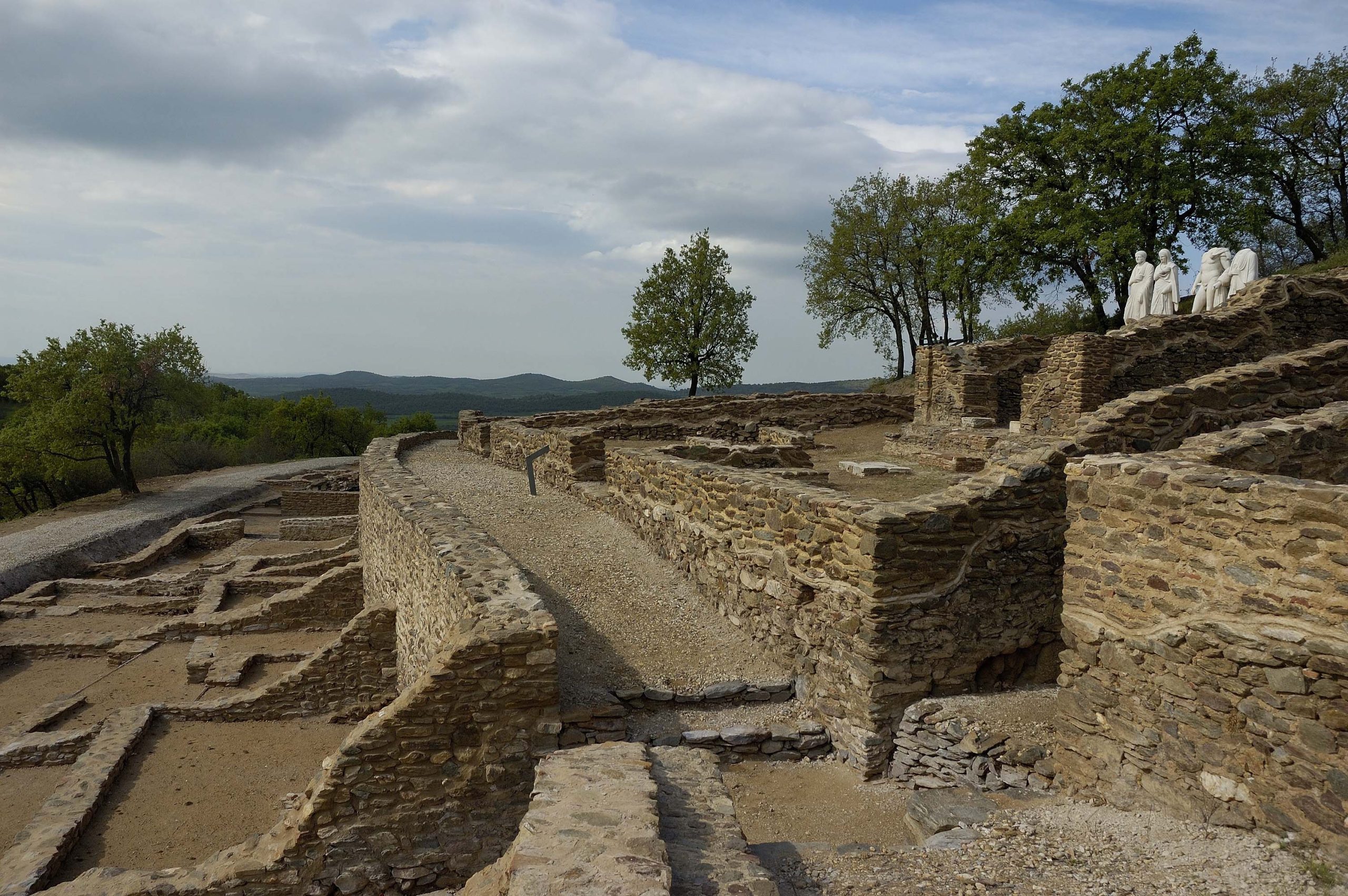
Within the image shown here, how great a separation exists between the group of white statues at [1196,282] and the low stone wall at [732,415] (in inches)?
304

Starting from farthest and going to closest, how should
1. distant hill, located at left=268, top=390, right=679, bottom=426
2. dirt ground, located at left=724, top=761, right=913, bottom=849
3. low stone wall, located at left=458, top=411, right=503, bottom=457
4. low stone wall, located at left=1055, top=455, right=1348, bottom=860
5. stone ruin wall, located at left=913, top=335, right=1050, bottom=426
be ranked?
distant hill, located at left=268, top=390, right=679, bottom=426 < low stone wall, located at left=458, top=411, right=503, bottom=457 < stone ruin wall, located at left=913, top=335, right=1050, bottom=426 < dirt ground, located at left=724, top=761, right=913, bottom=849 < low stone wall, located at left=1055, top=455, right=1348, bottom=860

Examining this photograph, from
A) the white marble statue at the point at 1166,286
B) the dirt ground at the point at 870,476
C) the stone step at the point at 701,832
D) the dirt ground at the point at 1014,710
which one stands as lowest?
the dirt ground at the point at 1014,710

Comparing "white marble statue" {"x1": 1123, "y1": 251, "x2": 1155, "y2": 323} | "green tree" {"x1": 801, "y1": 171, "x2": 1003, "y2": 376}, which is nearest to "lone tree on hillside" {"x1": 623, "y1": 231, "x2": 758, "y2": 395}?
"green tree" {"x1": 801, "y1": 171, "x2": 1003, "y2": 376}

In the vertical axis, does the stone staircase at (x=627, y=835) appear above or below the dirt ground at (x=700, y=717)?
above

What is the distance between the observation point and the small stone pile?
199 inches

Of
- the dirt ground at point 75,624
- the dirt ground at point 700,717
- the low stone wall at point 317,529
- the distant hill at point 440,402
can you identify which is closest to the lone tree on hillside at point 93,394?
the low stone wall at point 317,529

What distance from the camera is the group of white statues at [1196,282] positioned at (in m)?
14.4

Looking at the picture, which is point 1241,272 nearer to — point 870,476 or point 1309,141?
point 870,476

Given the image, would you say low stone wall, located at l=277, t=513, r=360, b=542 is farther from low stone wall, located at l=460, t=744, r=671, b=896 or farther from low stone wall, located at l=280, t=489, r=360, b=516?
low stone wall, located at l=460, t=744, r=671, b=896

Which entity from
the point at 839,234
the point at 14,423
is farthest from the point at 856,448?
the point at 14,423

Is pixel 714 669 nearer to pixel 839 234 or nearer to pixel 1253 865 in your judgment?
pixel 1253 865

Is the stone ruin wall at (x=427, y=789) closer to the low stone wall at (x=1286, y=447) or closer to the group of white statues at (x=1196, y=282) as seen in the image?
the low stone wall at (x=1286, y=447)

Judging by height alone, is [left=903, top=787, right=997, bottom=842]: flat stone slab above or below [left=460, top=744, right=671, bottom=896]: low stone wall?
below

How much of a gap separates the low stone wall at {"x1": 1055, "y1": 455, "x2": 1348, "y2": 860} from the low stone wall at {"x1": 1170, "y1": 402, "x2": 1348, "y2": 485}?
0.49 meters
